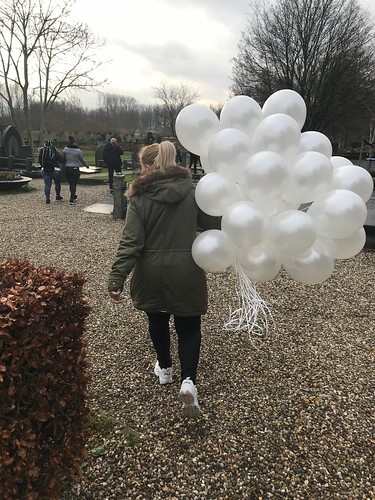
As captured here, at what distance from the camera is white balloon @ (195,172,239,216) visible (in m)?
2.13

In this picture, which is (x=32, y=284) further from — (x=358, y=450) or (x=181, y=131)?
(x=358, y=450)

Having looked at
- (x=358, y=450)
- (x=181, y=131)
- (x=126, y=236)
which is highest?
(x=181, y=131)

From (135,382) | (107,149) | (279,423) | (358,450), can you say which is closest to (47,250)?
(135,382)

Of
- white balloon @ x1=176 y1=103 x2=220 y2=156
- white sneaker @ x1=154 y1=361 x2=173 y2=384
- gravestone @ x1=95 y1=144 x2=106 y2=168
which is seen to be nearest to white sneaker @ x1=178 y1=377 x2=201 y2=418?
white sneaker @ x1=154 y1=361 x2=173 y2=384

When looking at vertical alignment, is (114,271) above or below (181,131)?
below

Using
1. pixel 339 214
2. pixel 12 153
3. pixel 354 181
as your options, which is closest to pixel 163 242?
pixel 339 214

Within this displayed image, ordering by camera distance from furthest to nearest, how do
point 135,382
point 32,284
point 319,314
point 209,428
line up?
point 319,314
point 135,382
point 209,428
point 32,284

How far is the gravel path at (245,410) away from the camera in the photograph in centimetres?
216

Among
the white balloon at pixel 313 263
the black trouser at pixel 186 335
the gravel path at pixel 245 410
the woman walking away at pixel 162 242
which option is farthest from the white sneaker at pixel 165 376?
the white balloon at pixel 313 263

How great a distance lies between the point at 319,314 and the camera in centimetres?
436

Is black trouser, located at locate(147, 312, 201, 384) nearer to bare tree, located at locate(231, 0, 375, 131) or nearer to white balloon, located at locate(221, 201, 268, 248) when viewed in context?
white balloon, located at locate(221, 201, 268, 248)

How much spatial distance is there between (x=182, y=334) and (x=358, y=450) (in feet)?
4.29

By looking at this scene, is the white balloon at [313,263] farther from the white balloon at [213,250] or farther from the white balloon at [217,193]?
the white balloon at [217,193]

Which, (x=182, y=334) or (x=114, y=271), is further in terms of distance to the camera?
(x=182, y=334)
